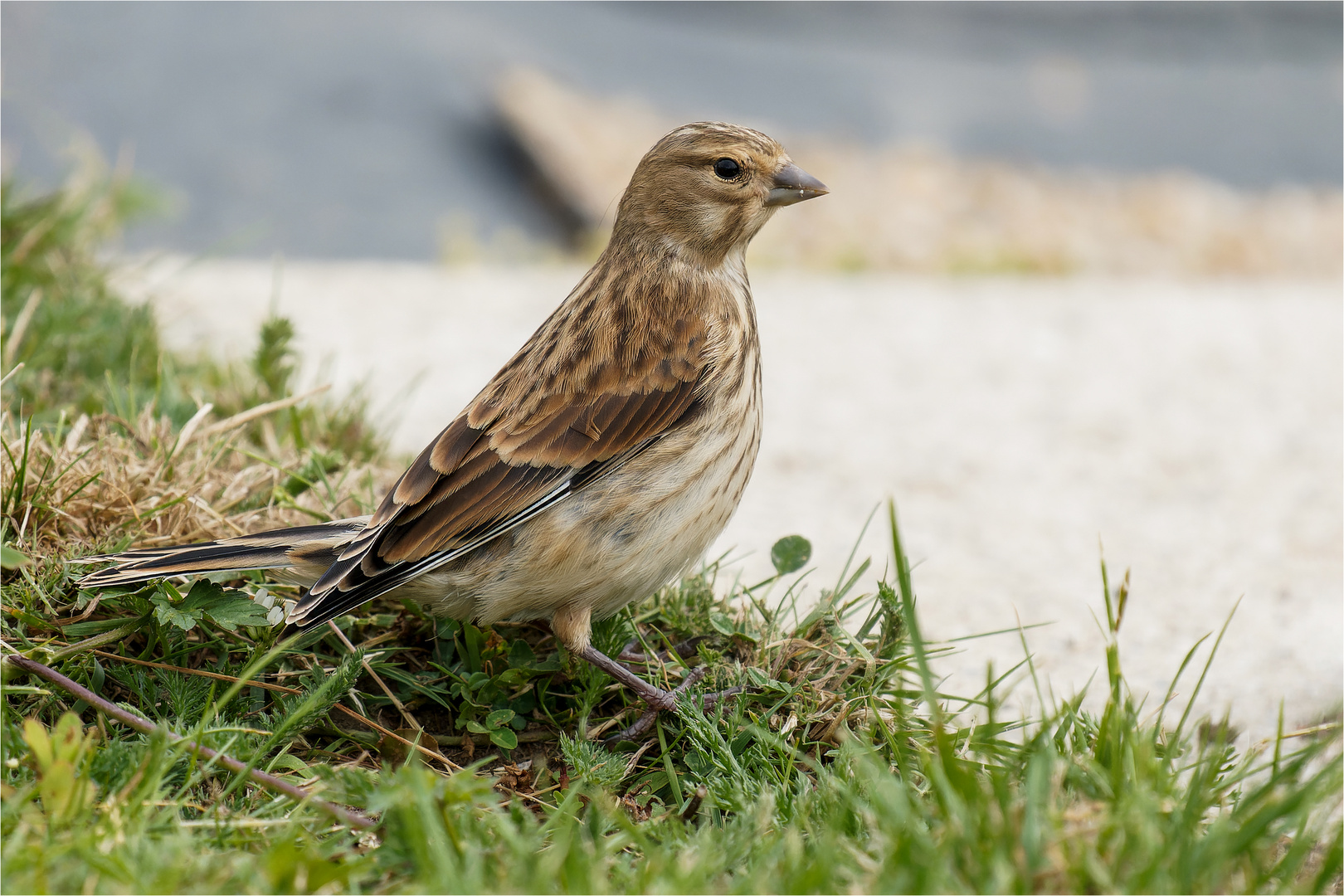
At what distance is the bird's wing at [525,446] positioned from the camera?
2.97m

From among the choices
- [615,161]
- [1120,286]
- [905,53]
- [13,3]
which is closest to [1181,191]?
[905,53]

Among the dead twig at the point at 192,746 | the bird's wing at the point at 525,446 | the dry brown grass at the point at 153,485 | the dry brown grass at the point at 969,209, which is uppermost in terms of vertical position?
the dry brown grass at the point at 969,209

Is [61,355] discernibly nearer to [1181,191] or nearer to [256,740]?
[256,740]

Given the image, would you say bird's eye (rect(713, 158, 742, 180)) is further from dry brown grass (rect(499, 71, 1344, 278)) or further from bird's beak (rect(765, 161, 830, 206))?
dry brown grass (rect(499, 71, 1344, 278))

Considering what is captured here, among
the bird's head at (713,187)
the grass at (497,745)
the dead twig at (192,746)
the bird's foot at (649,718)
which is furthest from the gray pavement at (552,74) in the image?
the bird's foot at (649,718)

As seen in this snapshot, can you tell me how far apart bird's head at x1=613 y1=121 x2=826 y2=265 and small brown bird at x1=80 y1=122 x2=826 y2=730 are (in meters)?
0.19

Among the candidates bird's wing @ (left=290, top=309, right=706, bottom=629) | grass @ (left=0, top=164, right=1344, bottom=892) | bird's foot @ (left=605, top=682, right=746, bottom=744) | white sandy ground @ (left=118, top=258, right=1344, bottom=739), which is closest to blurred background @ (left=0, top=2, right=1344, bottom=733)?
white sandy ground @ (left=118, top=258, right=1344, bottom=739)

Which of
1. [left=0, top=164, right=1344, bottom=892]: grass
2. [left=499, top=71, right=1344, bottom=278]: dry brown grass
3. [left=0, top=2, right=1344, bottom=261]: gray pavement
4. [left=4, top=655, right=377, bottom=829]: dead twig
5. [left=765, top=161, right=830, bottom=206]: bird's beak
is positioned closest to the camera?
[left=0, top=164, right=1344, bottom=892]: grass

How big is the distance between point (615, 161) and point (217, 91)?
372 centimetres

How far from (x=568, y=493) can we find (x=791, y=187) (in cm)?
115

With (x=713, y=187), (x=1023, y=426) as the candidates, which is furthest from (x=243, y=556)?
(x=1023, y=426)

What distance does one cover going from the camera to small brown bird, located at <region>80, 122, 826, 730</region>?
9.80ft

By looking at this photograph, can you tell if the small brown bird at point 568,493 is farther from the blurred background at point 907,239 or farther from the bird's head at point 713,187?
the blurred background at point 907,239

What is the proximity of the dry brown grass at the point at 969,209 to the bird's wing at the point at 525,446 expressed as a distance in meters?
7.69
